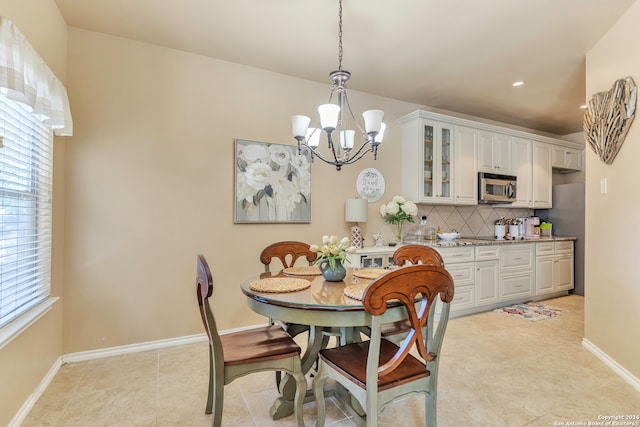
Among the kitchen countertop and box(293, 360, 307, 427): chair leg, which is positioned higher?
the kitchen countertop

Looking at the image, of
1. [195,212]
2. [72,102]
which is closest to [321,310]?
[195,212]

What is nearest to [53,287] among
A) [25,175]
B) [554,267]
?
[25,175]

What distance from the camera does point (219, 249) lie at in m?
3.14

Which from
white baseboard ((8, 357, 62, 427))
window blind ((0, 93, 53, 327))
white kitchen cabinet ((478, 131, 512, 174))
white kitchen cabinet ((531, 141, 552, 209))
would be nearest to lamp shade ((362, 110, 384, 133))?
window blind ((0, 93, 53, 327))

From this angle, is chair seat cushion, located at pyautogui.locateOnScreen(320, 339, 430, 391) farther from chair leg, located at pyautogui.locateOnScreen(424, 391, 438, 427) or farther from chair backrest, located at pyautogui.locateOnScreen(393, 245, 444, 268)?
chair backrest, located at pyautogui.locateOnScreen(393, 245, 444, 268)

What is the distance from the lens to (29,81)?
5.79 ft

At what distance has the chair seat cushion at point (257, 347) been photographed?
1690 millimetres

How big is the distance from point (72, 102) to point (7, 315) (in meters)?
1.72

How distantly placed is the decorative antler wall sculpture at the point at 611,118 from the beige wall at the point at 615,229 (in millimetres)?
57

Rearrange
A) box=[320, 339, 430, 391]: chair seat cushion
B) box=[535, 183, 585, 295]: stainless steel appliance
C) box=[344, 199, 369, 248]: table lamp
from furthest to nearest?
box=[535, 183, 585, 295]: stainless steel appliance
box=[344, 199, 369, 248]: table lamp
box=[320, 339, 430, 391]: chair seat cushion

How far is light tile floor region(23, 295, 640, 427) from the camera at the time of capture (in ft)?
6.26

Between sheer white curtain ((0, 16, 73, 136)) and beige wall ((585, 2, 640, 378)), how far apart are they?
3.80 m

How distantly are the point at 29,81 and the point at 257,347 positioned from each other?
75.2 inches

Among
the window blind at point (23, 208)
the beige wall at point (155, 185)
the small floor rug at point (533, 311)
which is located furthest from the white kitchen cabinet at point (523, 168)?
the window blind at point (23, 208)
